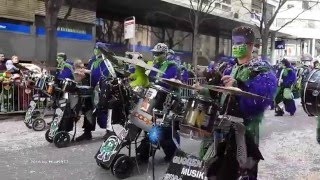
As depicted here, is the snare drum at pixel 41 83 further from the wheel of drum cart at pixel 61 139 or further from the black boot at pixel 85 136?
the wheel of drum cart at pixel 61 139

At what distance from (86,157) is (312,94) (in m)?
4.04

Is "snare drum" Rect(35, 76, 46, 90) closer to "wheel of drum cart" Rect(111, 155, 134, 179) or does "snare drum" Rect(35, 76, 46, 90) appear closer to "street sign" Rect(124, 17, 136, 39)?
"street sign" Rect(124, 17, 136, 39)

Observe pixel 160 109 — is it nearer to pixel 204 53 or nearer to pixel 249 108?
pixel 249 108

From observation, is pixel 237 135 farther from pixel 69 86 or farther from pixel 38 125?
pixel 38 125

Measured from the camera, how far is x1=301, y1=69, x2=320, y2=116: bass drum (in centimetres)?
455

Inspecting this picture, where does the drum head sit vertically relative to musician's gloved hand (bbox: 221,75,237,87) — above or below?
below

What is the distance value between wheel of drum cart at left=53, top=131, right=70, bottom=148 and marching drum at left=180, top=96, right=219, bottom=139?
473 cm

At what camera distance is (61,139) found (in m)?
8.20

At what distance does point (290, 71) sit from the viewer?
13.6 meters

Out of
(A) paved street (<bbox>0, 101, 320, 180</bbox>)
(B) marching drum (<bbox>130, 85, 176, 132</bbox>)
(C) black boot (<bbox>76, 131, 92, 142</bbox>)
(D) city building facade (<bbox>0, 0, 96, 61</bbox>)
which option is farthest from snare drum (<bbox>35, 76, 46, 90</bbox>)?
(D) city building facade (<bbox>0, 0, 96, 61</bbox>)

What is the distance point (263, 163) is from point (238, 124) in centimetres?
338

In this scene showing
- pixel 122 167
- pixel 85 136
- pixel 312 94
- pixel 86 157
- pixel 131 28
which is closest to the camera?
pixel 312 94

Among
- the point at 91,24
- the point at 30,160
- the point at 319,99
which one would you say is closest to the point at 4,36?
the point at 91,24

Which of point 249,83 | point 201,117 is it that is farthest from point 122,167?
point 249,83
